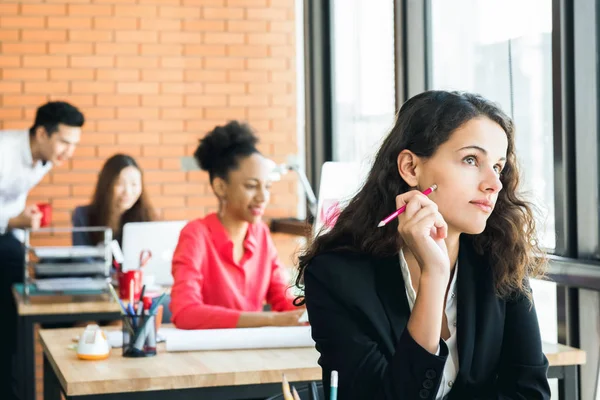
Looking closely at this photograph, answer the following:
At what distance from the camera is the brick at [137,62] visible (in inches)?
216

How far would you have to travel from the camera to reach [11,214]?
4.96 meters

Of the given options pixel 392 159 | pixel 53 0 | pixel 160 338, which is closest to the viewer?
pixel 392 159

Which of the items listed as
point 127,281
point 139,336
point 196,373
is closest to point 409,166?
point 196,373

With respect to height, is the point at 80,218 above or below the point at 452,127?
below

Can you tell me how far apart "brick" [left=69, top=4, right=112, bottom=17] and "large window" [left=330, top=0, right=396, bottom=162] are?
140cm

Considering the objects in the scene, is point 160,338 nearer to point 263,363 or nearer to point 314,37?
point 263,363

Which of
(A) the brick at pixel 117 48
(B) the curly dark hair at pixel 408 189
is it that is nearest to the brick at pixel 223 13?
(A) the brick at pixel 117 48

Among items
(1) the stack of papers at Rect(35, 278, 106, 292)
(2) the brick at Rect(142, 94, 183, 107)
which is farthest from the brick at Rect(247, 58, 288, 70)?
(1) the stack of papers at Rect(35, 278, 106, 292)

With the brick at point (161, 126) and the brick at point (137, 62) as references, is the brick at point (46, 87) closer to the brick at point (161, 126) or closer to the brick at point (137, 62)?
the brick at point (137, 62)

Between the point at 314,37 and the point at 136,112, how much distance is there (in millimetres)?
1223

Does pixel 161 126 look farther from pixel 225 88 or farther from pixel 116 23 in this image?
pixel 116 23

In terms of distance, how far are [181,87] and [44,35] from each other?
87 cm

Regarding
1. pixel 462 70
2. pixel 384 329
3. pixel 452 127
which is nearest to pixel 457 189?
pixel 452 127

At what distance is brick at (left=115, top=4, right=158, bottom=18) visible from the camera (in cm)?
544
